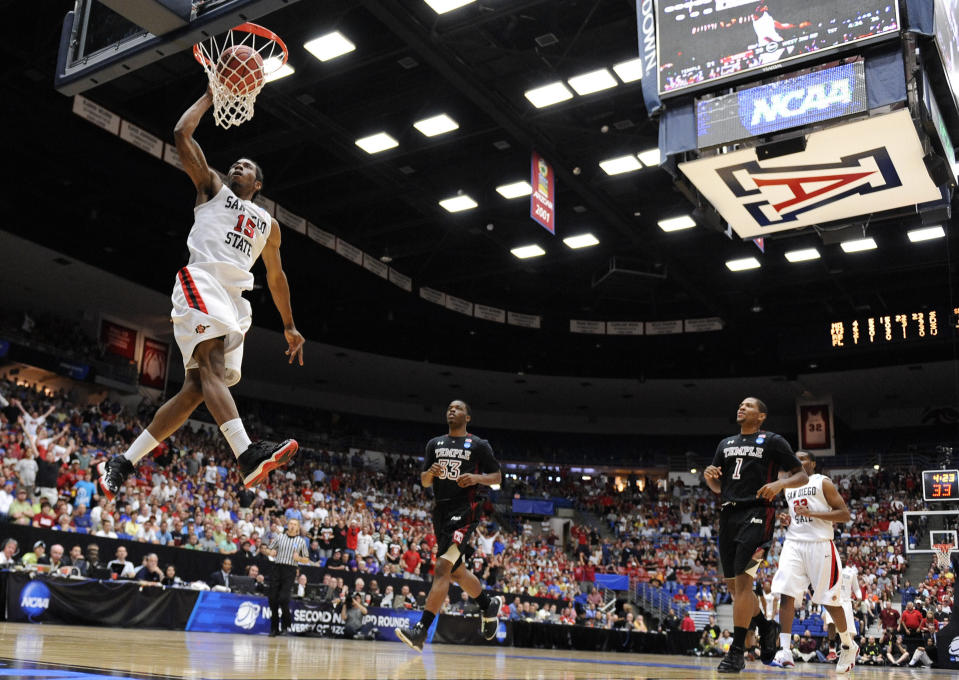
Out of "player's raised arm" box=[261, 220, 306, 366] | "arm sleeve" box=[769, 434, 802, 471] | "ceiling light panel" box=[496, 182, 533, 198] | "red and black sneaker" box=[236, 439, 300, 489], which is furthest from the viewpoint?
"ceiling light panel" box=[496, 182, 533, 198]

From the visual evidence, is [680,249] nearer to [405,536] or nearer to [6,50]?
[405,536]

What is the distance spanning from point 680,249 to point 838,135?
47.4ft

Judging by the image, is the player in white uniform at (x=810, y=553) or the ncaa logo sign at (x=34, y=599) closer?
the player in white uniform at (x=810, y=553)

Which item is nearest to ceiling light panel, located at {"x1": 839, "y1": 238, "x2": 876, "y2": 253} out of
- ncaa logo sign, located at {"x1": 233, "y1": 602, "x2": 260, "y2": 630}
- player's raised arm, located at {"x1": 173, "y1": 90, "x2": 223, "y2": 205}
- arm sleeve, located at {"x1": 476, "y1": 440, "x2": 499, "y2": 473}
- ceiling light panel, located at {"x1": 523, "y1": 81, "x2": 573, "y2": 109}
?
ceiling light panel, located at {"x1": 523, "y1": 81, "x2": 573, "y2": 109}

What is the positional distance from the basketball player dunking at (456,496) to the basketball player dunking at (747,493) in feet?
5.98

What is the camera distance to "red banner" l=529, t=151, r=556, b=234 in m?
16.1

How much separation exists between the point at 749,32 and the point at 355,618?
11.0 m

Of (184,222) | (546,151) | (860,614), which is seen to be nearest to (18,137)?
(184,222)

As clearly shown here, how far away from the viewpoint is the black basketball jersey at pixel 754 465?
6.81 metres

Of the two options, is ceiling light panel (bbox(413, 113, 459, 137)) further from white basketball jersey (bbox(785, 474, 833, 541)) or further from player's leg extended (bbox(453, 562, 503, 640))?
player's leg extended (bbox(453, 562, 503, 640))

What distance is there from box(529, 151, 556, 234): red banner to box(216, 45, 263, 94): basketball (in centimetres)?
1064

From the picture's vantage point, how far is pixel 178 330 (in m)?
4.40

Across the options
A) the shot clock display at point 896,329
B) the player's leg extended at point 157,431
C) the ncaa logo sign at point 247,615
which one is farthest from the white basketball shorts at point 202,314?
the shot clock display at point 896,329

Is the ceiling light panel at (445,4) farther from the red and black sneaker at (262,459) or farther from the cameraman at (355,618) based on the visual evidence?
the red and black sneaker at (262,459)
